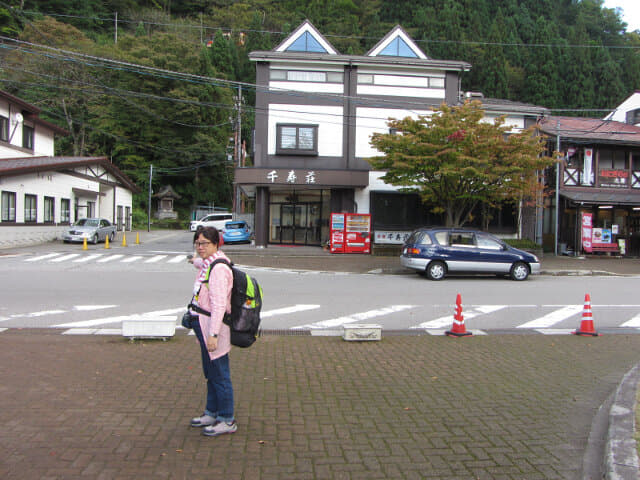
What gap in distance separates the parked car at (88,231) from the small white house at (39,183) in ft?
5.77

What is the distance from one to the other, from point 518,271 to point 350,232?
8.87 m

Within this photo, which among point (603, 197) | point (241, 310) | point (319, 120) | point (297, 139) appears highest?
point (319, 120)

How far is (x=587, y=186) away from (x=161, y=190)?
4435 centimetres

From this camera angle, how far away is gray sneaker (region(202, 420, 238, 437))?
Answer: 399cm

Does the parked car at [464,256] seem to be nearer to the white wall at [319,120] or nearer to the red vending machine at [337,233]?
the red vending machine at [337,233]

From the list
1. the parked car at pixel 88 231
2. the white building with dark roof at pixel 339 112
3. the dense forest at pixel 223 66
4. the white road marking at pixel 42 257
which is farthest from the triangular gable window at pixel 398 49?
the dense forest at pixel 223 66

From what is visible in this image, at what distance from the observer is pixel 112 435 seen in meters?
4.01

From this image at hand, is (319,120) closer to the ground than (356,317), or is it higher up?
higher up

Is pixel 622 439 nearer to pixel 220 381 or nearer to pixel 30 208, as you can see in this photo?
pixel 220 381

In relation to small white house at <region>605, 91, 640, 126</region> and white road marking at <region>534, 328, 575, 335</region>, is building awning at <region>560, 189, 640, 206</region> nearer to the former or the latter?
small white house at <region>605, 91, 640, 126</region>

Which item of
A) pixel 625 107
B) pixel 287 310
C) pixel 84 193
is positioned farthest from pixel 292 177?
pixel 625 107

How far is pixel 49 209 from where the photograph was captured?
30.3 meters

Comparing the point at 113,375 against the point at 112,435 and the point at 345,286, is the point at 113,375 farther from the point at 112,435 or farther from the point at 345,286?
the point at 345,286

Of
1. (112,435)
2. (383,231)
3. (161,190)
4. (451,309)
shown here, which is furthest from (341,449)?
(161,190)
